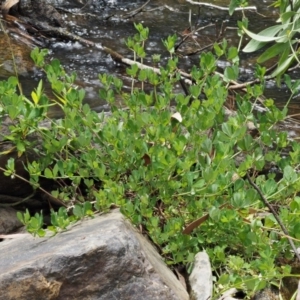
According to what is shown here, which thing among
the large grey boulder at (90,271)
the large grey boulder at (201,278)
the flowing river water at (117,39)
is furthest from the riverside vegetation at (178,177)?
the flowing river water at (117,39)

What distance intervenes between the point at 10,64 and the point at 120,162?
285 centimetres

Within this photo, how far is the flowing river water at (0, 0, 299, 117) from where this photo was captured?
4.92 m

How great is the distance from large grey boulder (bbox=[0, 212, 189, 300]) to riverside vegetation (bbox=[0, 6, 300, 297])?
140mm

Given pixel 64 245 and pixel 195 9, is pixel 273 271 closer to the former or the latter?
pixel 64 245

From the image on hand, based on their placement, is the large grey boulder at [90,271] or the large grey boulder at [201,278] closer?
the large grey boulder at [90,271]

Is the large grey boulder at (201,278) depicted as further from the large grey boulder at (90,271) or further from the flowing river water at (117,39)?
Answer: the flowing river water at (117,39)

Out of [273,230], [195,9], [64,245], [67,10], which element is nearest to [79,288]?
[64,245]

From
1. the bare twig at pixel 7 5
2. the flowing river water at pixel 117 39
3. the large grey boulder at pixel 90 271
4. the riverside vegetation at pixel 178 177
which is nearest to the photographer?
the large grey boulder at pixel 90 271

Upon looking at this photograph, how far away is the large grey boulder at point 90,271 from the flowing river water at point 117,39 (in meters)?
2.20

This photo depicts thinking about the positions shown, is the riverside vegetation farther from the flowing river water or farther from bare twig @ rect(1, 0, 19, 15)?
bare twig @ rect(1, 0, 19, 15)

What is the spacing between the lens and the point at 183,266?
2.41 metres

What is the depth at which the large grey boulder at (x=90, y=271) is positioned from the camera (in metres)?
2.03

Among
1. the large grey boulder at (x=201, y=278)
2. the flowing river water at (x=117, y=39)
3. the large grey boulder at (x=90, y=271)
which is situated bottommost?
the flowing river water at (x=117, y=39)

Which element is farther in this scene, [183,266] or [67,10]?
[67,10]
